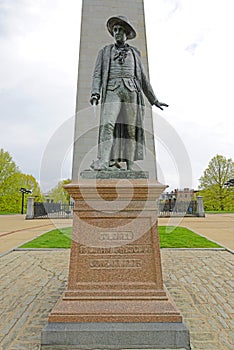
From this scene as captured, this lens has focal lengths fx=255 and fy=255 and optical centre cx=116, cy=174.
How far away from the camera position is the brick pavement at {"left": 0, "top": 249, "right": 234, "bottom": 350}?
9.73ft

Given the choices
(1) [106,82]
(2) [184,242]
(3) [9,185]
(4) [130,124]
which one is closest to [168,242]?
(2) [184,242]

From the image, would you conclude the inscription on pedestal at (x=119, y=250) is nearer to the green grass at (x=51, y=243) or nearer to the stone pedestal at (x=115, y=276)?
the stone pedestal at (x=115, y=276)

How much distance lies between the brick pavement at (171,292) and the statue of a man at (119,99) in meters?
2.25

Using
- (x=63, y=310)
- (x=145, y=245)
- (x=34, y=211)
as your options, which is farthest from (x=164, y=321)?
(x=34, y=211)

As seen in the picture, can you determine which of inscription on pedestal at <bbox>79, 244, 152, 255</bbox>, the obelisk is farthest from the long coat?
inscription on pedestal at <bbox>79, 244, 152, 255</bbox>

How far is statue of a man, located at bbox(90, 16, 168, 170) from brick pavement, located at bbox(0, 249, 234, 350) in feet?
7.39

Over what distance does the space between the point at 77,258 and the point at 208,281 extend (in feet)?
10.1

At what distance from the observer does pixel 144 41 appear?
15305 millimetres

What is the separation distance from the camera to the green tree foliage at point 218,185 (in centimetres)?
3152

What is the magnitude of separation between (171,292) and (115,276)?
177 cm

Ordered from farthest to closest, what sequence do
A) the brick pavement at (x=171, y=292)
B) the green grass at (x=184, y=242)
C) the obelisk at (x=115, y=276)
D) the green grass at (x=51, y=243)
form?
the green grass at (x=51, y=243) → the green grass at (x=184, y=242) → the brick pavement at (x=171, y=292) → the obelisk at (x=115, y=276)

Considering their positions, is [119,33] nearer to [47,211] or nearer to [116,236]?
[116,236]

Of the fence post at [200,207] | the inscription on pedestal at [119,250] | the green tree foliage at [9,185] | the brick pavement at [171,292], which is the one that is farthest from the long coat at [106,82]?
the green tree foliage at [9,185]

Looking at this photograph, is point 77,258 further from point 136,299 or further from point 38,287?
point 38,287
